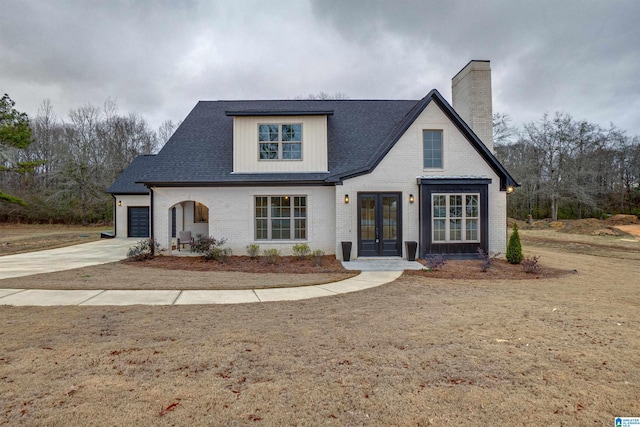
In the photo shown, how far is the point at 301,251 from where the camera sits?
11711 millimetres

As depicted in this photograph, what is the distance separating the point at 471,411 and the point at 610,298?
21.2 feet

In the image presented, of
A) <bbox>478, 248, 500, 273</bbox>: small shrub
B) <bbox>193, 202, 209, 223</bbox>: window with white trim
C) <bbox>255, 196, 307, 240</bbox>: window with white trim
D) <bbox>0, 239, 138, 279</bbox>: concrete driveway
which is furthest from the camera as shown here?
<bbox>193, 202, 209, 223</bbox>: window with white trim

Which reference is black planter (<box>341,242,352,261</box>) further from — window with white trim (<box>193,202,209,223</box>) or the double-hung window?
window with white trim (<box>193,202,209,223</box>)

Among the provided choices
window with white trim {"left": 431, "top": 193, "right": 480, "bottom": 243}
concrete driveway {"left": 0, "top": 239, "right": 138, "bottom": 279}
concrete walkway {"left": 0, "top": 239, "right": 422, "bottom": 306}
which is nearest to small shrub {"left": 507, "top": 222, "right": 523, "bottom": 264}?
window with white trim {"left": 431, "top": 193, "right": 480, "bottom": 243}

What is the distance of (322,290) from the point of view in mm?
7312

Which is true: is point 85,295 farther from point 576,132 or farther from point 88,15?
point 576,132

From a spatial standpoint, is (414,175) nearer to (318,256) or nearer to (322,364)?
(318,256)

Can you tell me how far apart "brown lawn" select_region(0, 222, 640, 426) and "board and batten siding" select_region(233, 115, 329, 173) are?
739cm

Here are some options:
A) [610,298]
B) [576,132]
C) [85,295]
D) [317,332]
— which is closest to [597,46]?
[576,132]

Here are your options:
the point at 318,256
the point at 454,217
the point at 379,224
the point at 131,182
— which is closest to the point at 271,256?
the point at 318,256

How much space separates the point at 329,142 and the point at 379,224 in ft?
14.8

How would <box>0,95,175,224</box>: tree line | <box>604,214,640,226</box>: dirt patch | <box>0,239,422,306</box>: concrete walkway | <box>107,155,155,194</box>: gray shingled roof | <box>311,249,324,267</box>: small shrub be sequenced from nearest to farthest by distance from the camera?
<box>0,239,422,306</box>: concrete walkway
<box>311,249,324,267</box>: small shrub
<box>107,155,155,194</box>: gray shingled roof
<box>604,214,640,226</box>: dirt patch
<box>0,95,175,224</box>: tree line

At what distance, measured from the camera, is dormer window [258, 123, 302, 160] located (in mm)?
12523

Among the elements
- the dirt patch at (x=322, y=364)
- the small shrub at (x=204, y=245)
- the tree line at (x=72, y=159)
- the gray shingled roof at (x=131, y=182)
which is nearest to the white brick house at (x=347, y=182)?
the small shrub at (x=204, y=245)
